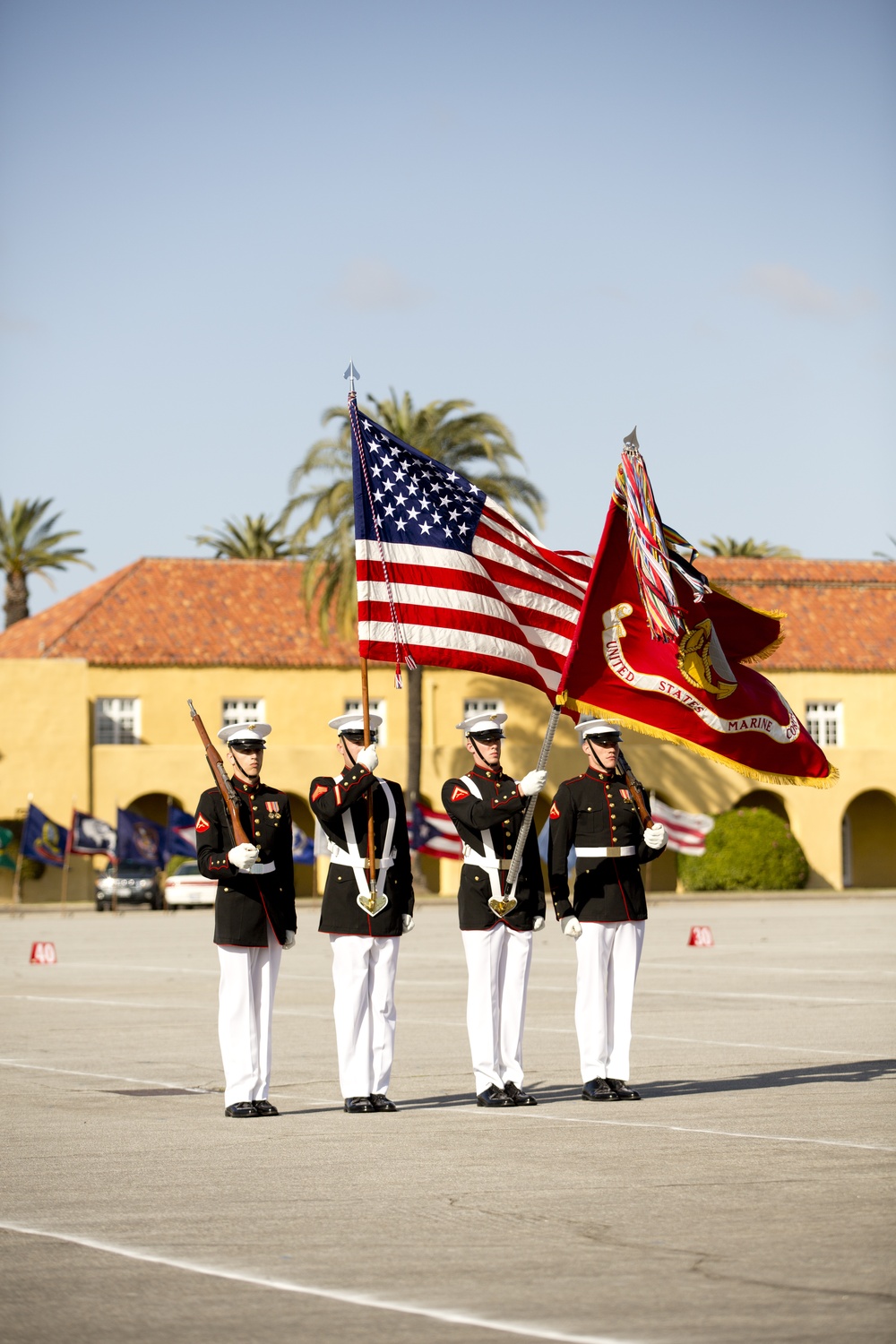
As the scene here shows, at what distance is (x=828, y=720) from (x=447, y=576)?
44983 mm

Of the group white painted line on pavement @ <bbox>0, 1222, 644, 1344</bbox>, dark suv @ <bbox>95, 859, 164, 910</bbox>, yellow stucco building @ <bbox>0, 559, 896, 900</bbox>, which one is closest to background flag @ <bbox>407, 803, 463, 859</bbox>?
dark suv @ <bbox>95, 859, 164, 910</bbox>

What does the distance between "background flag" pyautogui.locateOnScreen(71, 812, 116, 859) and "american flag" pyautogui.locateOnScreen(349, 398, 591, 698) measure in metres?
31.3

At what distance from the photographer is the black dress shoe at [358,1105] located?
Result: 33.8 feet

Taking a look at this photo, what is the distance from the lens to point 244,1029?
401 inches

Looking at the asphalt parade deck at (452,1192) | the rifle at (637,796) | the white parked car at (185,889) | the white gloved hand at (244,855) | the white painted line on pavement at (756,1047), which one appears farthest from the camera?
the white parked car at (185,889)

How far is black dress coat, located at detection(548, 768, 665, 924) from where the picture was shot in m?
10.8

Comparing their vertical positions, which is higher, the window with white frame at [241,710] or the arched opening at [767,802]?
the window with white frame at [241,710]

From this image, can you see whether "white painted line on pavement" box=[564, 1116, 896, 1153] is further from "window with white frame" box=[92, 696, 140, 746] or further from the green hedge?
"window with white frame" box=[92, 696, 140, 746]

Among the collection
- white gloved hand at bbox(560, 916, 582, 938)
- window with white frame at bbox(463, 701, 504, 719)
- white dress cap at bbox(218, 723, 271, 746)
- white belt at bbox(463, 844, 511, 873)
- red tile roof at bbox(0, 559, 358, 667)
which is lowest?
white gloved hand at bbox(560, 916, 582, 938)

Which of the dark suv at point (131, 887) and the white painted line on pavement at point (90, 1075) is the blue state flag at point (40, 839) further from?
the white painted line on pavement at point (90, 1075)

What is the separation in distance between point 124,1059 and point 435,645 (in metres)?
4.09

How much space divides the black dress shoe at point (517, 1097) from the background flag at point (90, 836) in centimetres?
3211

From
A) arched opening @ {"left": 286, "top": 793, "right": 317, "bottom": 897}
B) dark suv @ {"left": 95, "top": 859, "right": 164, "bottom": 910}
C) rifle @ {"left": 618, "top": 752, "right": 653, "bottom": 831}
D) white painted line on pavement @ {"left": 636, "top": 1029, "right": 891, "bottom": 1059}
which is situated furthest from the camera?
arched opening @ {"left": 286, "top": 793, "right": 317, "bottom": 897}

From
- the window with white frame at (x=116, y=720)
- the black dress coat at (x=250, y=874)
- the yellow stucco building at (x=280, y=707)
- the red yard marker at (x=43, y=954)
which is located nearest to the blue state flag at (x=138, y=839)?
the yellow stucco building at (x=280, y=707)
